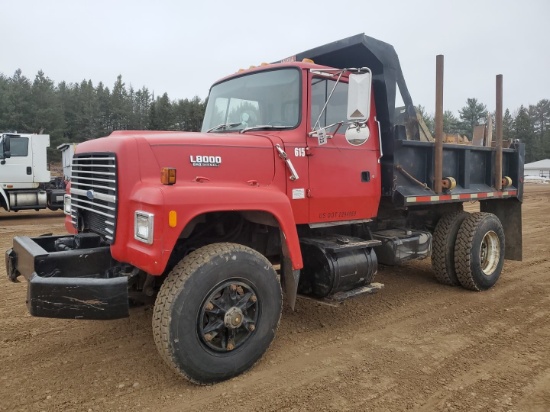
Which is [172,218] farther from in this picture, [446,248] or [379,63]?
[446,248]

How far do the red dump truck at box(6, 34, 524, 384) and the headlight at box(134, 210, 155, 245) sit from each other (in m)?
0.01

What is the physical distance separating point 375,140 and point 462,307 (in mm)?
2269

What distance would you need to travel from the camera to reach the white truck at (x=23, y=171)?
1323 cm

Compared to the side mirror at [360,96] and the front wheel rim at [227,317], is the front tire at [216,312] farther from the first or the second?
the side mirror at [360,96]

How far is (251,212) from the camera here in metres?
3.56

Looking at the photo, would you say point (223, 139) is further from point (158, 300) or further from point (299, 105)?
point (158, 300)

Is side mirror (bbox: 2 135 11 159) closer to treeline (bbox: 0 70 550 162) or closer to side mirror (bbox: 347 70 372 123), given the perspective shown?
side mirror (bbox: 347 70 372 123)

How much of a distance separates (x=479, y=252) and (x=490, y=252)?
0.54m

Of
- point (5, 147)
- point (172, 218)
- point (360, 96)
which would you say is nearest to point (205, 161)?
point (172, 218)

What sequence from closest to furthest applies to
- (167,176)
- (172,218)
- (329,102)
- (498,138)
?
(172,218), (167,176), (329,102), (498,138)

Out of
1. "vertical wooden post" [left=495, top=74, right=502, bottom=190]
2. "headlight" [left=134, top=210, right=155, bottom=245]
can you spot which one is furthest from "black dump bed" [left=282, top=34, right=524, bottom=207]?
"headlight" [left=134, top=210, right=155, bottom=245]

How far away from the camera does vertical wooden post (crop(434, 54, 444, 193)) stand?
5078 mm

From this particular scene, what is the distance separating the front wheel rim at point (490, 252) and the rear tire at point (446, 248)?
496 millimetres

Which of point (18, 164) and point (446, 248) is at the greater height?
point (18, 164)
